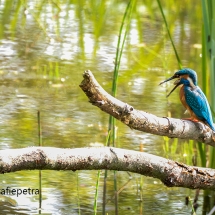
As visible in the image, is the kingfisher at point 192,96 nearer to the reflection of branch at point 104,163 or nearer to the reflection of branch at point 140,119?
the reflection of branch at point 140,119

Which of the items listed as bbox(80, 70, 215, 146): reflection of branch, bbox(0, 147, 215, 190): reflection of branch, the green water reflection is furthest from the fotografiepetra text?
bbox(0, 147, 215, 190): reflection of branch

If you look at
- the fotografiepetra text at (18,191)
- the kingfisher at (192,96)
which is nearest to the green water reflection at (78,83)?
the fotografiepetra text at (18,191)

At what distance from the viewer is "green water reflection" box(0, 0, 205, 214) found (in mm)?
3564

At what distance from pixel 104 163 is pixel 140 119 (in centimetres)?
21

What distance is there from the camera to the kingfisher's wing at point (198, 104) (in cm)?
278

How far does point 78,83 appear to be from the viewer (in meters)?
5.27

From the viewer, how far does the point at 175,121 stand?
234 cm

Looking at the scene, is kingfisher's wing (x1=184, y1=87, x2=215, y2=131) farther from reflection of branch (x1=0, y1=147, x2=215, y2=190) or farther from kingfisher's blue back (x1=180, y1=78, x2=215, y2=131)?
reflection of branch (x1=0, y1=147, x2=215, y2=190)

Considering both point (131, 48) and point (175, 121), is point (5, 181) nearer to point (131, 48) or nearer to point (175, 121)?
point (175, 121)

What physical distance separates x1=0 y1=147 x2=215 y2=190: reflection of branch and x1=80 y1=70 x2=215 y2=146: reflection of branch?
0.10 m

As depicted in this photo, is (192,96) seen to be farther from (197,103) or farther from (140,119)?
(140,119)

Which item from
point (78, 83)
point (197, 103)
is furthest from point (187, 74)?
point (78, 83)

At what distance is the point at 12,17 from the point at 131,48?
1.46 meters

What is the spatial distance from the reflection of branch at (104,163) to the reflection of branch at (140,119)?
0.10 metres
